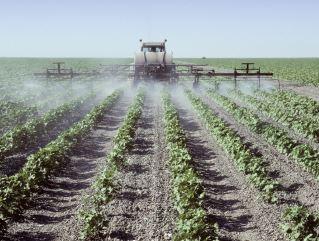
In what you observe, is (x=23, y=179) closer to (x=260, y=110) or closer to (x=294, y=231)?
(x=294, y=231)

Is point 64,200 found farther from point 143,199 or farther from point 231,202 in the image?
point 231,202

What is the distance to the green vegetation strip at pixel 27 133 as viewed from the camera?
1518 centimetres

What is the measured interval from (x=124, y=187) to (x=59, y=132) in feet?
26.8

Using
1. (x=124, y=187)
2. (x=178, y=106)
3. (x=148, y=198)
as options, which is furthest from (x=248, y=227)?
(x=178, y=106)

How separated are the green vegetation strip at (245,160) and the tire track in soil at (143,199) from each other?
1981 millimetres

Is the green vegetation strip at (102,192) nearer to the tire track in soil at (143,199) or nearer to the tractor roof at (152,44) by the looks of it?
the tire track in soil at (143,199)

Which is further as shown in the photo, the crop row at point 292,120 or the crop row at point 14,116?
the crop row at point 14,116

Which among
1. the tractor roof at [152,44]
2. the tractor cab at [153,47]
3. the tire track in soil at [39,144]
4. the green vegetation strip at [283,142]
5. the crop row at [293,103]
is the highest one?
the tractor roof at [152,44]

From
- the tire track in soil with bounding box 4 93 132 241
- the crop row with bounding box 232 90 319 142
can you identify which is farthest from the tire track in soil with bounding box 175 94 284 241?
the crop row with bounding box 232 90 319 142

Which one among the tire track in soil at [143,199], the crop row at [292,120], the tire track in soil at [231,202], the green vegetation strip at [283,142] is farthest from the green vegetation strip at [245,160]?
the crop row at [292,120]

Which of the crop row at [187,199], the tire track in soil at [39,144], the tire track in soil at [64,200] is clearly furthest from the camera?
the tire track in soil at [39,144]

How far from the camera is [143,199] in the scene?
10727 millimetres

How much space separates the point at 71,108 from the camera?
78.3 feet

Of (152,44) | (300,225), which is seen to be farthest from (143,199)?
(152,44)
